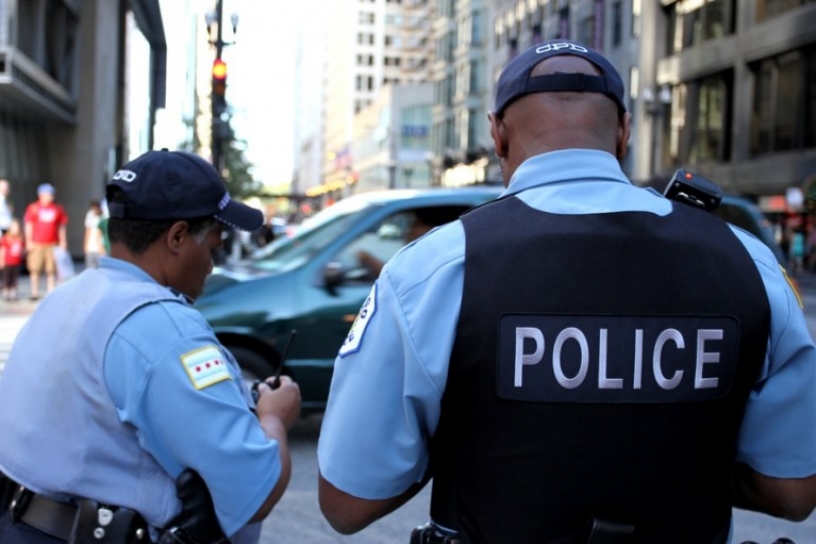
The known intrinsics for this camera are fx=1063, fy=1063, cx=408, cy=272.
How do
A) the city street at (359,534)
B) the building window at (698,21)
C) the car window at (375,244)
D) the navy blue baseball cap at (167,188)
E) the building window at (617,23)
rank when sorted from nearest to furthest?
the navy blue baseball cap at (167,188), the city street at (359,534), the car window at (375,244), the building window at (698,21), the building window at (617,23)

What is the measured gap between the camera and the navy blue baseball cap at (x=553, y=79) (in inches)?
83.0

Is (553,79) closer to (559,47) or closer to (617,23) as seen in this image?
(559,47)

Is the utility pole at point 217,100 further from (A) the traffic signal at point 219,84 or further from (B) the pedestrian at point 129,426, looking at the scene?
(B) the pedestrian at point 129,426

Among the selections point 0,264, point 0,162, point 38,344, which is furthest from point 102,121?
point 38,344

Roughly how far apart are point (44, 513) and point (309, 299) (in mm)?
5169

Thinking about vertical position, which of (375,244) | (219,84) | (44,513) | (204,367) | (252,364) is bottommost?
(252,364)

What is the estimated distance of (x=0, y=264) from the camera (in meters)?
18.3

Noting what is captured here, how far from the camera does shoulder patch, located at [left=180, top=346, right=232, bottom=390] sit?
90.3 inches

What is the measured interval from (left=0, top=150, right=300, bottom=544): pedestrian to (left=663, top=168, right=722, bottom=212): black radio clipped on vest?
3.45 ft

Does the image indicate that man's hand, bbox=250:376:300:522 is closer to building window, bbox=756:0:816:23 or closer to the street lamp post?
building window, bbox=756:0:816:23

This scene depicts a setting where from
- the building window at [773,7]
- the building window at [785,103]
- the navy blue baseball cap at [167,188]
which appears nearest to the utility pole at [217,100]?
the navy blue baseball cap at [167,188]

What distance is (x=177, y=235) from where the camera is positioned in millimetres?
2562

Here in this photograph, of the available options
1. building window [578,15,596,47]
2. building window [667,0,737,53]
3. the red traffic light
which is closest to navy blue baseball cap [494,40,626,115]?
the red traffic light

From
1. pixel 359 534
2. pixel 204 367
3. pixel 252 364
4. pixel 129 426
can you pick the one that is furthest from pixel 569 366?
pixel 252 364
